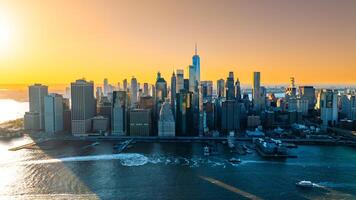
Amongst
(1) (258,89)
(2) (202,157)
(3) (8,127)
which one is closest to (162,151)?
(2) (202,157)

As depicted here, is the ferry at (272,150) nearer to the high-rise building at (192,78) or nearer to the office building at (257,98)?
the office building at (257,98)

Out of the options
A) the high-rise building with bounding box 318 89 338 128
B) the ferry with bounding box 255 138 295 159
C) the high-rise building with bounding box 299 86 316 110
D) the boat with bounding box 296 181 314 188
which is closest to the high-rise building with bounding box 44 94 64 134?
the ferry with bounding box 255 138 295 159

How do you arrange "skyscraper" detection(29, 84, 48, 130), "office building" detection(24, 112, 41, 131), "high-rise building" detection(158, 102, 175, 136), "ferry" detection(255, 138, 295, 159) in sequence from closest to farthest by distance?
"ferry" detection(255, 138, 295, 159) → "high-rise building" detection(158, 102, 175, 136) → "office building" detection(24, 112, 41, 131) → "skyscraper" detection(29, 84, 48, 130)

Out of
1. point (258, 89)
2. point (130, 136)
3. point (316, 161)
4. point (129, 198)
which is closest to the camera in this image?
point (129, 198)

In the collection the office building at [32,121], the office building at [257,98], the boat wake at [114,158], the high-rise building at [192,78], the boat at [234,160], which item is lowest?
the boat wake at [114,158]

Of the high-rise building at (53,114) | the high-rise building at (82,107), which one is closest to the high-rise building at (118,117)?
the high-rise building at (82,107)

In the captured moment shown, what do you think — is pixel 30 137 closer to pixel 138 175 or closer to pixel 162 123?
pixel 162 123

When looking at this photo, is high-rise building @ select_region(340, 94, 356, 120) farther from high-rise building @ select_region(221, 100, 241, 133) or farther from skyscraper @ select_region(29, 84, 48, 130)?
skyscraper @ select_region(29, 84, 48, 130)
